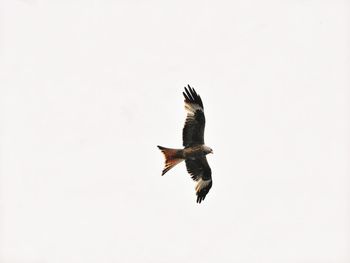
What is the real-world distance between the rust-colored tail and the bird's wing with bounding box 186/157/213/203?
74cm

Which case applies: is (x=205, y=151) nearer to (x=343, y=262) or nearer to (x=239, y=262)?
(x=239, y=262)

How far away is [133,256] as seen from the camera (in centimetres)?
3097

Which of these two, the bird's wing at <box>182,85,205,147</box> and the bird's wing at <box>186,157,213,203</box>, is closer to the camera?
the bird's wing at <box>182,85,205,147</box>

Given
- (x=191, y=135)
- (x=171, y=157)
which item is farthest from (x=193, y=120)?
(x=171, y=157)

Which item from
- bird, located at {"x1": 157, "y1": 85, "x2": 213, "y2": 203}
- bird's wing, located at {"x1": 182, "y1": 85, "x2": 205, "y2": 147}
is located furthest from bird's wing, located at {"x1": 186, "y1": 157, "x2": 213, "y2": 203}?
bird's wing, located at {"x1": 182, "y1": 85, "x2": 205, "y2": 147}

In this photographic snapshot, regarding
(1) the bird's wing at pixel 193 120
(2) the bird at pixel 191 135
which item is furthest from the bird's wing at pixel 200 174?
(1) the bird's wing at pixel 193 120

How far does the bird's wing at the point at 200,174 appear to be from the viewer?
1742 cm

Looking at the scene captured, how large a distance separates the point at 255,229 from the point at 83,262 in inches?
265

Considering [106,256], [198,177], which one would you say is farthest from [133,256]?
[198,177]

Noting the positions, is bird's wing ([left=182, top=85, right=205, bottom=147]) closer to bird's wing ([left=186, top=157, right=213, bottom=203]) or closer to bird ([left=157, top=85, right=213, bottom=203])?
bird ([left=157, top=85, right=213, bottom=203])

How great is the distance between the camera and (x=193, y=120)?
660 inches

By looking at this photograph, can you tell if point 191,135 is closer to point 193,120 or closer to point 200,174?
point 193,120

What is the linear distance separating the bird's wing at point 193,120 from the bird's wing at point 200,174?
2.05ft

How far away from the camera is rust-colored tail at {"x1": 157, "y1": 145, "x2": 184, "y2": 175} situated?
53.8 ft
